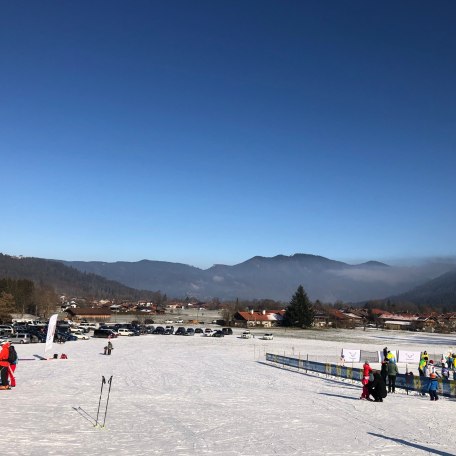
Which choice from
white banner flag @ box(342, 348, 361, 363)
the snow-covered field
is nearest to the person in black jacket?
the snow-covered field

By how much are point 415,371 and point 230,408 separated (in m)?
23.4

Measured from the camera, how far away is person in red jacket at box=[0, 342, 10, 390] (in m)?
16.7

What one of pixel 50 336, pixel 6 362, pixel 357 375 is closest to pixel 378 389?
pixel 357 375

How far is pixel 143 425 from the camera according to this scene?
12.2 metres

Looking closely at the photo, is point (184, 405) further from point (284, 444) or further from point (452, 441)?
point (452, 441)

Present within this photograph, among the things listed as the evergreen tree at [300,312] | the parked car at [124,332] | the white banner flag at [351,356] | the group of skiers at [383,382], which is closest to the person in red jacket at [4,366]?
the group of skiers at [383,382]

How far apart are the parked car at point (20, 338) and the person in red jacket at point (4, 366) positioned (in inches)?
1246

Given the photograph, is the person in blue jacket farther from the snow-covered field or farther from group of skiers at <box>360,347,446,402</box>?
the snow-covered field

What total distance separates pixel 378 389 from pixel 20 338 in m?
39.1

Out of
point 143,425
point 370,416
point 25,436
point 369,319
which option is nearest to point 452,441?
point 370,416

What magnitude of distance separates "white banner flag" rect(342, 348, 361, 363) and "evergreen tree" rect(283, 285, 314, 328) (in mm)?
72252

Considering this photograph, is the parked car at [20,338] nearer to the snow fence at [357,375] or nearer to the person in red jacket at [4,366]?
the snow fence at [357,375]

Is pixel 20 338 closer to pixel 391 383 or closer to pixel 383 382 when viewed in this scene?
pixel 391 383

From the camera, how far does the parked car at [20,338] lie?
151 ft
